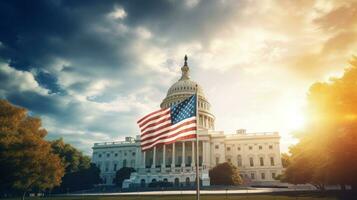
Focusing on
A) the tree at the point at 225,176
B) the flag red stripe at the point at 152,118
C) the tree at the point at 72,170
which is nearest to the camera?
the flag red stripe at the point at 152,118

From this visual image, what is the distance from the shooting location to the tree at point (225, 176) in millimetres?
65000

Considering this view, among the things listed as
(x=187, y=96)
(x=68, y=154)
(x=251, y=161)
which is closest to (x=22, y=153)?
(x=68, y=154)

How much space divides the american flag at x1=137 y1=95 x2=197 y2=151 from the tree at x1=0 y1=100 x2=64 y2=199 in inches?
706

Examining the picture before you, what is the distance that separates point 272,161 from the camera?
9731 centimetres

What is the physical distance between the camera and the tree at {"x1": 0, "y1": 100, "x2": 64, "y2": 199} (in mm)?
30172

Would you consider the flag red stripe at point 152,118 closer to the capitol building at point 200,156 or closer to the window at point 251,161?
the capitol building at point 200,156

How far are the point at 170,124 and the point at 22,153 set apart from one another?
21051 millimetres

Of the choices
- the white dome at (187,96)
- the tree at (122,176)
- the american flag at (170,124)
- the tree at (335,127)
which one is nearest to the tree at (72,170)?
the tree at (122,176)

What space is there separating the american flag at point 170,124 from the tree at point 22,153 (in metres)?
17.9

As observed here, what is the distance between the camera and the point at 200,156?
91.6 meters

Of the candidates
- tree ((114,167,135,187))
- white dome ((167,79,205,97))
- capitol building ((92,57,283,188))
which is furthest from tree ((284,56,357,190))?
white dome ((167,79,205,97))

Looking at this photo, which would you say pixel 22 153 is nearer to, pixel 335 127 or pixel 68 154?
pixel 335 127

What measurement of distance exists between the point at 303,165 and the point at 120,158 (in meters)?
80.5

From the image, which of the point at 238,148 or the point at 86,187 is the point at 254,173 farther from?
the point at 86,187
